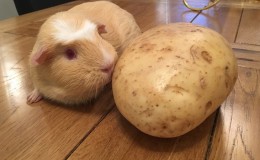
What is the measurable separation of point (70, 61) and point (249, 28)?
2.46 feet

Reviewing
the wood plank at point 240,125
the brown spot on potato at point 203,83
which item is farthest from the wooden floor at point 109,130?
the brown spot on potato at point 203,83

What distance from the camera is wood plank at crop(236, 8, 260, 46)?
93cm

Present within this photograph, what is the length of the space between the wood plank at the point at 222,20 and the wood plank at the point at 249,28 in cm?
2

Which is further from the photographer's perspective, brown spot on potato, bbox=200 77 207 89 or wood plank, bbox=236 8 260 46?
wood plank, bbox=236 8 260 46

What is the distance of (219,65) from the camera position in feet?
1.71

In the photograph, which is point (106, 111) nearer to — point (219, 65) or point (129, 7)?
point (219, 65)

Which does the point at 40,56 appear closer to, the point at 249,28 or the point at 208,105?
the point at 208,105

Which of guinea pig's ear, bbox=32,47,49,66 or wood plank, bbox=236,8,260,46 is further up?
guinea pig's ear, bbox=32,47,49,66

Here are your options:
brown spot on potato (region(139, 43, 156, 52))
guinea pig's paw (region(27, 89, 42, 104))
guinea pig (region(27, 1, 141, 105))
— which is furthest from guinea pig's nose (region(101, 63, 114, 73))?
guinea pig's paw (region(27, 89, 42, 104))

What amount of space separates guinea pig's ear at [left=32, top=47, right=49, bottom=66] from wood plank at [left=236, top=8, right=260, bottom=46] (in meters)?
0.66

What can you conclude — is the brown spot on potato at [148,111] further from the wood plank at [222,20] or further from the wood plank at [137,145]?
the wood plank at [222,20]

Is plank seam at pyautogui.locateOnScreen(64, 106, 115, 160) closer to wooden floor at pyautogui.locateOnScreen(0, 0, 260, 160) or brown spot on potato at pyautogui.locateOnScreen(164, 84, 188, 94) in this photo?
wooden floor at pyautogui.locateOnScreen(0, 0, 260, 160)

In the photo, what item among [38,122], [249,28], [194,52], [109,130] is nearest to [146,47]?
[194,52]

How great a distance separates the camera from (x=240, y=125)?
1.82 ft
